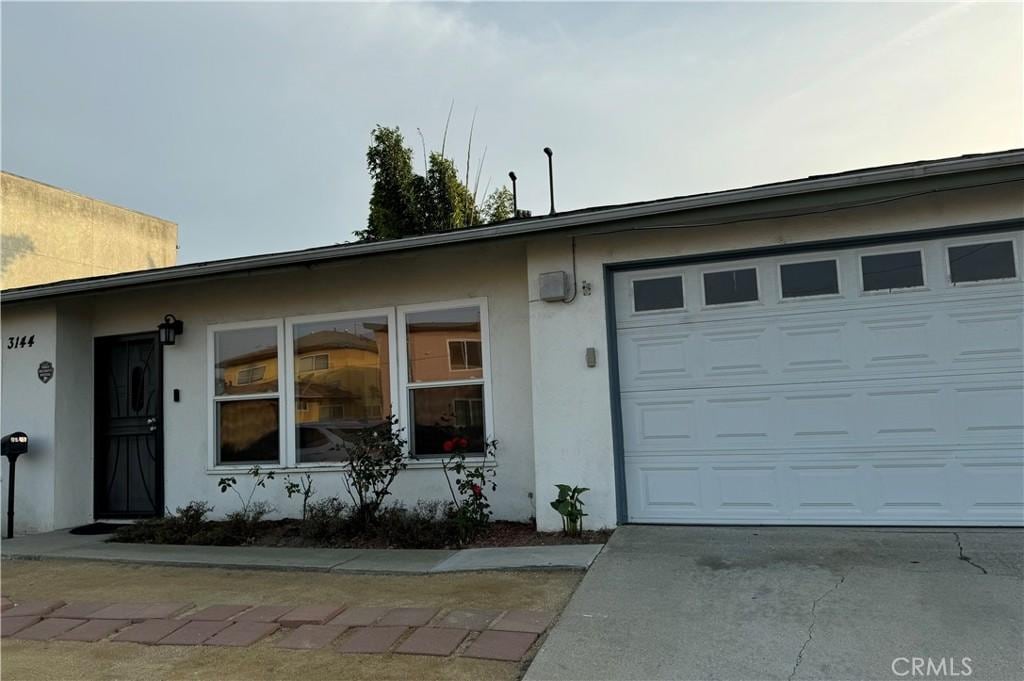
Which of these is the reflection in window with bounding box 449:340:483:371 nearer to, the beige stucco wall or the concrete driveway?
the concrete driveway

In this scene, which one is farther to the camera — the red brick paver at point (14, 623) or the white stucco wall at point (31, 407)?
the white stucco wall at point (31, 407)

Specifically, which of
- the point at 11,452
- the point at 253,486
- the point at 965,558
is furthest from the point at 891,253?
the point at 11,452

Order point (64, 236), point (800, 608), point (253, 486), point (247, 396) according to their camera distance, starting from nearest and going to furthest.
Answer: point (800, 608), point (253, 486), point (247, 396), point (64, 236)

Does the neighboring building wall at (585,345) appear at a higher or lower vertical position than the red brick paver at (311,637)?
higher

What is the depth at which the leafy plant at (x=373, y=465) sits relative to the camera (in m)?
Answer: 6.46

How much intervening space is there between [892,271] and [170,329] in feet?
24.5

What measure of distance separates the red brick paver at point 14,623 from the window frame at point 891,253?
6549mm

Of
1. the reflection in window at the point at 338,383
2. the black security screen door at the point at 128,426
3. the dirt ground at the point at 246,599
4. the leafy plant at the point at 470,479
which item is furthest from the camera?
the black security screen door at the point at 128,426

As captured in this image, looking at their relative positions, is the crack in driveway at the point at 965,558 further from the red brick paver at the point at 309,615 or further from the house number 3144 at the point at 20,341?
the house number 3144 at the point at 20,341

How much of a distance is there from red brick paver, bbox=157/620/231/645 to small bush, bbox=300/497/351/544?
208cm

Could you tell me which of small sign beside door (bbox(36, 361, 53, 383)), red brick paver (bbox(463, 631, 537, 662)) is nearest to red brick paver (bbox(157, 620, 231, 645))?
red brick paver (bbox(463, 631, 537, 662))

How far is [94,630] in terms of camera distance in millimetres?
4328

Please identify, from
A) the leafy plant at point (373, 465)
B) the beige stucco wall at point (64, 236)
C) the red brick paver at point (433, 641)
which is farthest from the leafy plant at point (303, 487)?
the beige stucco wall at point (64, 236)

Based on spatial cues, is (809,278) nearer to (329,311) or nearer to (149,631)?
(329,311)
